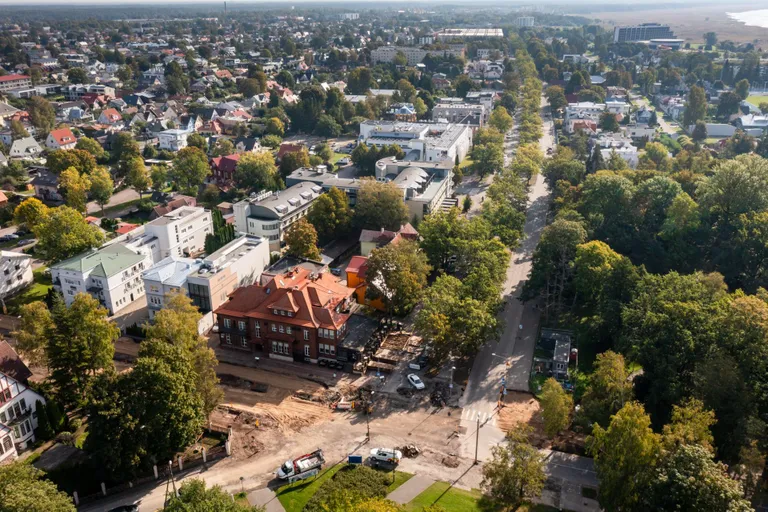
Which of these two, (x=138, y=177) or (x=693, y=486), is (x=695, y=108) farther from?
(x=693, y=486)

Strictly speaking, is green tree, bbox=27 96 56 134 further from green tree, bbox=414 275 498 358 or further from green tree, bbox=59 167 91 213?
green tree, bbox=414 275 498 358

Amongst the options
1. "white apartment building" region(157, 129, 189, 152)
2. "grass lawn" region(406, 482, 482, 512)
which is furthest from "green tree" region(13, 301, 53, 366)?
"white apartment building" region(157, 129, 189, 152)

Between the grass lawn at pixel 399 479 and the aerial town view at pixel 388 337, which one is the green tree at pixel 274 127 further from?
the grass lawn at pixel 399 479

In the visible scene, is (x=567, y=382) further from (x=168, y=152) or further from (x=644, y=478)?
(x=168, y=152)

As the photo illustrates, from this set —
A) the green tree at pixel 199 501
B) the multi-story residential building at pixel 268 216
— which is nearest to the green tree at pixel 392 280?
the multi-story residential building at pixel 268 216

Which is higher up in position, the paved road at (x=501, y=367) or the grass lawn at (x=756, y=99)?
the grass lawn at (x=756, y=99)

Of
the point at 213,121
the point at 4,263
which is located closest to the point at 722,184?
the point at 4,263

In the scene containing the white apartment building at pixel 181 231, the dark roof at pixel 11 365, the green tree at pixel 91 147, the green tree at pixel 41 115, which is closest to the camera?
the dark roof at pixel 11 365
